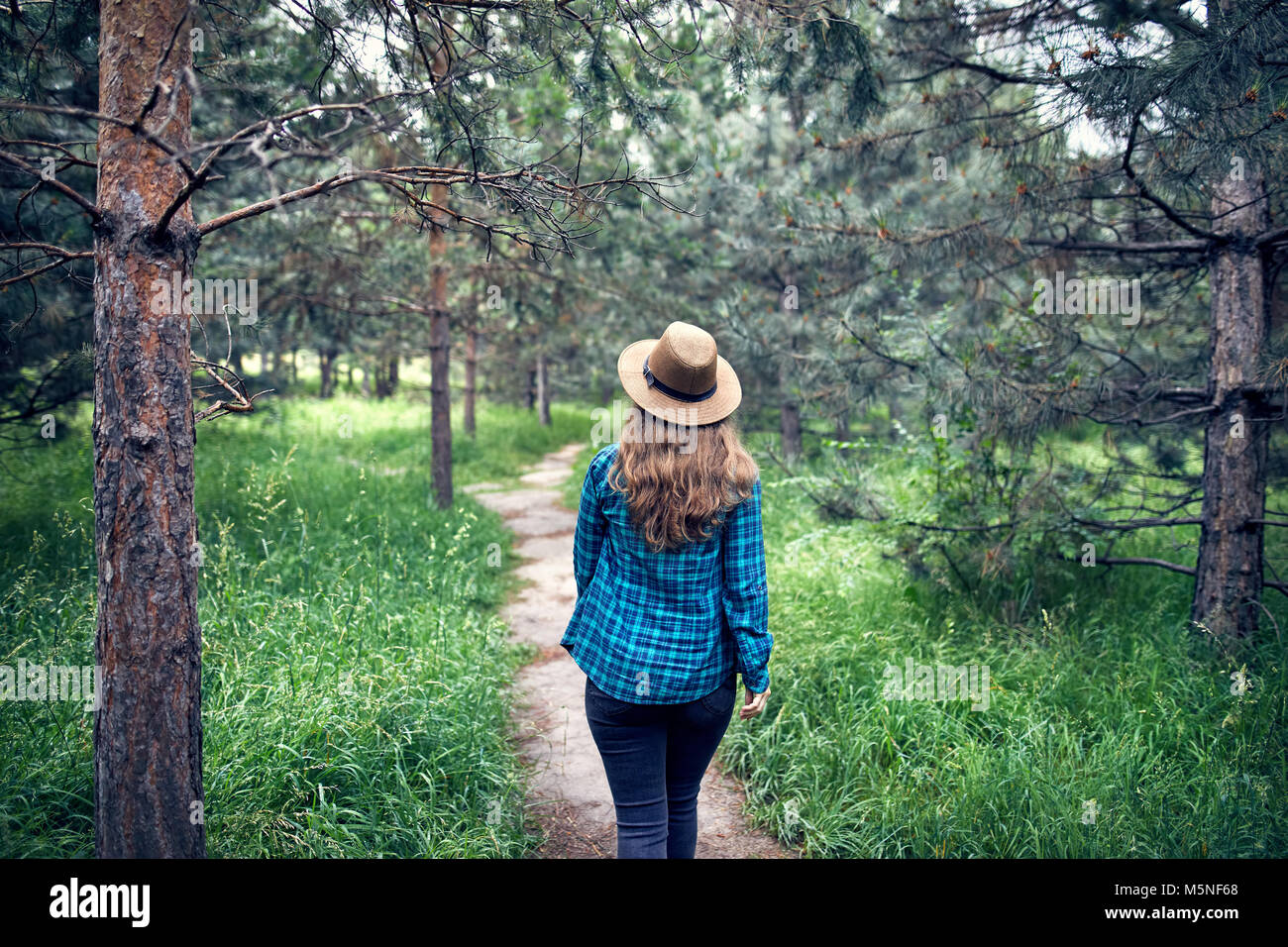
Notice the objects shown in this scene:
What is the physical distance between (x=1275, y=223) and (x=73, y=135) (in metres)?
8.58

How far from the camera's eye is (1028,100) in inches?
169

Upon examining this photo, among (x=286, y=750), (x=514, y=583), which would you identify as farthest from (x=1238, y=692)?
(x=514, y=583)

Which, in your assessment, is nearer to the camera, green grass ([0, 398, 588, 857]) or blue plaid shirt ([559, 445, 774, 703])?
blue plaid shirt ([559, 445, 774, 703])

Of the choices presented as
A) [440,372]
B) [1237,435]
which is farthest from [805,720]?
[440,372]

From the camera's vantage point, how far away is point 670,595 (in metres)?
2.41

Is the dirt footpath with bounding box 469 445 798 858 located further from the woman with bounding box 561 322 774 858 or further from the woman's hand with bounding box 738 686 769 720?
the woman's hand with bounding box 738 686 769 720

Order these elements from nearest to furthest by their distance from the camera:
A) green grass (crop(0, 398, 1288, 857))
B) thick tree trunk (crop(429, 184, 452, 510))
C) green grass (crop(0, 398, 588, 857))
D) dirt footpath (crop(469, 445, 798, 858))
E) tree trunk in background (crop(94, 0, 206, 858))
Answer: tree trunk in background (crop(94, 0, 206, 858))
green grass (crop(0, 398, 588, 857))
green grass (crop(0, 398, 1288, 857))
dirt footpath (crop(469, 445, 798, 858))
thick tree trunk (crop(429, 184, 452, 510))

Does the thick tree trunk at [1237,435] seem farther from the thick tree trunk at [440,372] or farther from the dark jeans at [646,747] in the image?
the thick tree trunk at [440,372]

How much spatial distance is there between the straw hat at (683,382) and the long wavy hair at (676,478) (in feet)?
0.14

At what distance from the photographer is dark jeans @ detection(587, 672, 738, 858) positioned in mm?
2359

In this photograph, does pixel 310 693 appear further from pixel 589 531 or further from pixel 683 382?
pixel 683 382

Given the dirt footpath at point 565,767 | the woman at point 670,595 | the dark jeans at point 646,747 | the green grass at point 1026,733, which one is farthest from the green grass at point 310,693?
the green grass at point 1026,733

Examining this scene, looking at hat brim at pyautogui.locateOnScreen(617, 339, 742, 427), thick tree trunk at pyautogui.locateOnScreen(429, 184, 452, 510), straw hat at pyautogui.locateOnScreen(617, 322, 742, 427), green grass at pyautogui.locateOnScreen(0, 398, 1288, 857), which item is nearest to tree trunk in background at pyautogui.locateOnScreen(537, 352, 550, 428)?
thick tree trunk at pyautogui.locateOnScreen(429, 184, 452, 510)

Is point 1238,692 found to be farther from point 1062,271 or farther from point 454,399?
point 454,399
